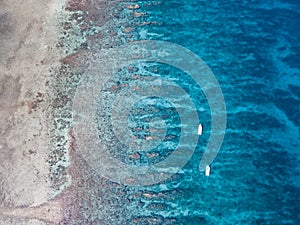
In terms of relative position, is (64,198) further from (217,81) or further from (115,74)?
(217,81)

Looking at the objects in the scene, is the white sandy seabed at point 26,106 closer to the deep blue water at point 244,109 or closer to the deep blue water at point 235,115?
the deep blue water at point 235,115

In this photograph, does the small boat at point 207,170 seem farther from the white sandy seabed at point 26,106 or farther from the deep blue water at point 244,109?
the white sandy seabed at point 26,106

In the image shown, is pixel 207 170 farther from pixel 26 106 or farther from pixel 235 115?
pixel 26 106

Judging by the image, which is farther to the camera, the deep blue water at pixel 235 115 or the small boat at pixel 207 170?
the small boat at pixel 207 170

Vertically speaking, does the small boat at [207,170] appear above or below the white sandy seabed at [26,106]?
below

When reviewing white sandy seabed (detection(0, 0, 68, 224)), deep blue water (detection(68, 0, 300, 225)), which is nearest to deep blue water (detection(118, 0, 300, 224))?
deep blue water (detection(68, 0, 300, 225))

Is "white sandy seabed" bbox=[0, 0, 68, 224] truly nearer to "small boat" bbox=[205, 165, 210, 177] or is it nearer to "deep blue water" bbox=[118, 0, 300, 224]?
"deep blue water" bbox=[118, 0, 300, 224]

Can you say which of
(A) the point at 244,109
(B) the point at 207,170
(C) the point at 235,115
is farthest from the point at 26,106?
(A) the point at 244,109

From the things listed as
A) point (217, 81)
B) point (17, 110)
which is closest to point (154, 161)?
point (217, 81)

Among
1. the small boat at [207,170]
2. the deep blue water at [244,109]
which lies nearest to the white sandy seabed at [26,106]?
the deep blue water at [244,109]
